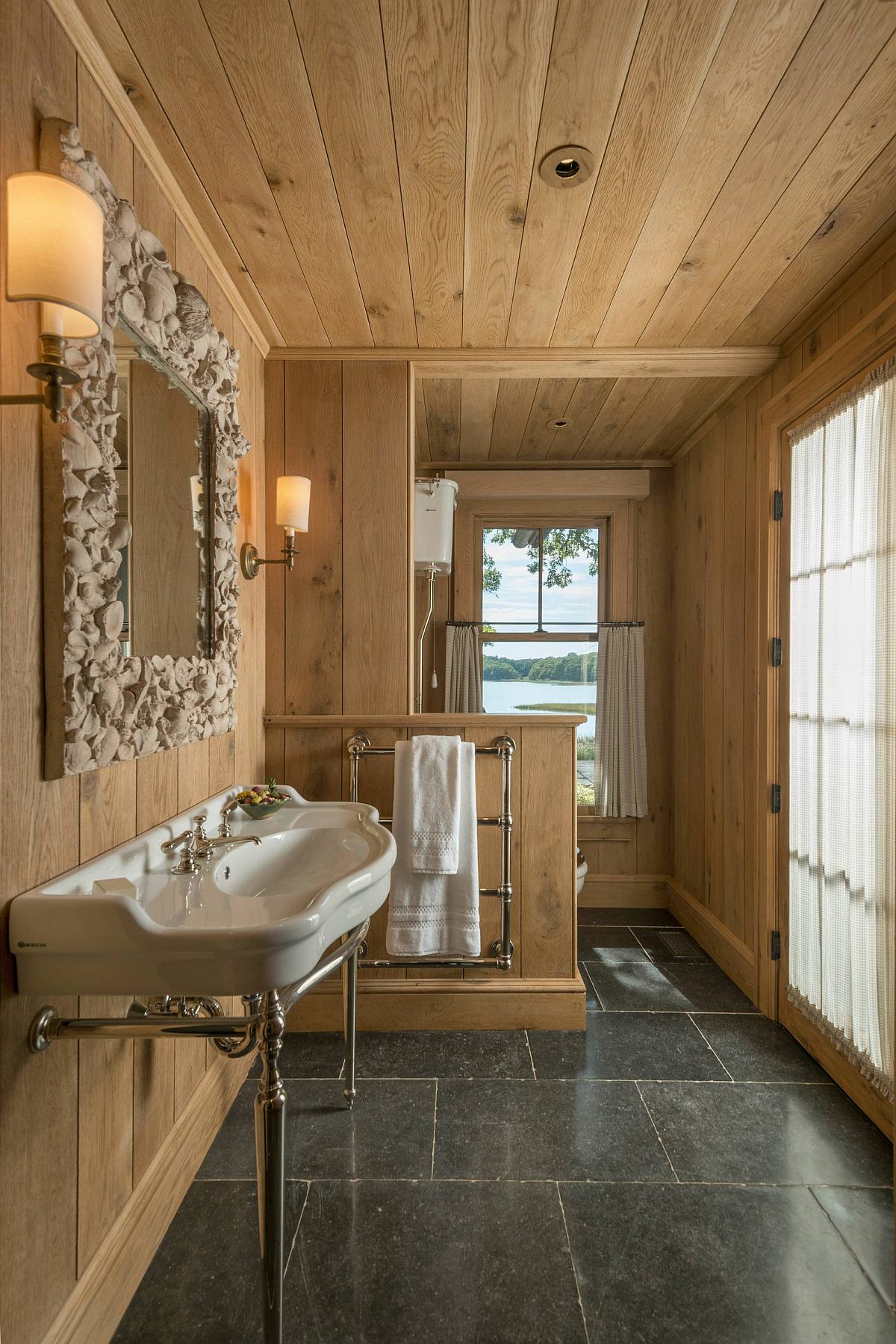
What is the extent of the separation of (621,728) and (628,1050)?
5.56ft

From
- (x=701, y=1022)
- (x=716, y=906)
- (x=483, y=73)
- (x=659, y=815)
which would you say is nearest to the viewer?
(x=483, y=73)

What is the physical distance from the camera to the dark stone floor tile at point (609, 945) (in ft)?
10.1

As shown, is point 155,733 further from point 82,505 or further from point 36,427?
point 36,427

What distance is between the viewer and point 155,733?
5.02 feet

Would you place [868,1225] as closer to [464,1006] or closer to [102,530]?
[464,1006]

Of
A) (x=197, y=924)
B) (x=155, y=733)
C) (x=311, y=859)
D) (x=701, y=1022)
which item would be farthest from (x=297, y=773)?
(x=701, y=1022)

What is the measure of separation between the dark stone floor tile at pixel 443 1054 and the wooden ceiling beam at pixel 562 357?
2221mm

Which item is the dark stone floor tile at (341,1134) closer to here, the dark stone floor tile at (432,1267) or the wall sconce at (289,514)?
the dark stone floor tile at (432,1267)

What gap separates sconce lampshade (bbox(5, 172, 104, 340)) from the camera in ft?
3.19

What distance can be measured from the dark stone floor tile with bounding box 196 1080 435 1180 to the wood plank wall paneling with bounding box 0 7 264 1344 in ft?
1.27

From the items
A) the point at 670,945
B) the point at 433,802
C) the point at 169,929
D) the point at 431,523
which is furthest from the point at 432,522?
the point at 169,929

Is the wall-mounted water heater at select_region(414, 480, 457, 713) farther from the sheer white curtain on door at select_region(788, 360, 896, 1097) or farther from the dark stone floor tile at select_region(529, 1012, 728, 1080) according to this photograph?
the dark stone floor tile at select_region(529, 1012, 728, 1080)

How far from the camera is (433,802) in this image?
2.37 m

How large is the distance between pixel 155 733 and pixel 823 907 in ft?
6.19
